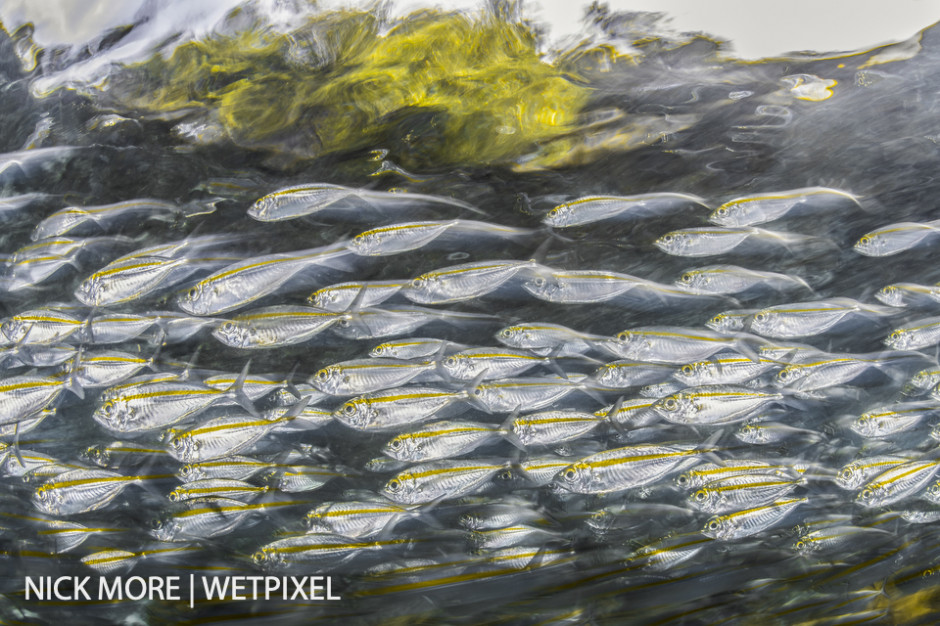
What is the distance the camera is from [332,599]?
72.5 inches

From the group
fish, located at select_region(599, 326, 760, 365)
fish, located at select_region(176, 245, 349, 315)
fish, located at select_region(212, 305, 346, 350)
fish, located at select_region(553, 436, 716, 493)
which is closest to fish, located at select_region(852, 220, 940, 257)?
fish, located at select_region(599, 326, 760, 365)

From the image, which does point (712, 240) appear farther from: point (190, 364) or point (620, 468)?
point (190, 364)

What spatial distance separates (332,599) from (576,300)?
4.05ft

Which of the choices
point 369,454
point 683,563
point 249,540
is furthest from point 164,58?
point 683,563

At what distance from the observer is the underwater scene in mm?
1360

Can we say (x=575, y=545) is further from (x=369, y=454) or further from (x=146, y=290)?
(x=146, y=290)

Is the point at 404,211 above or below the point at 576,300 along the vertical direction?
above

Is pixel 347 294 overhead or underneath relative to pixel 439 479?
overhead

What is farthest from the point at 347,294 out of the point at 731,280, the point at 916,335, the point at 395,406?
the point at 916,335

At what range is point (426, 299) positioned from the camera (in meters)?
1.47

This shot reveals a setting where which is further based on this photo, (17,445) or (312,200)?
(17,445)

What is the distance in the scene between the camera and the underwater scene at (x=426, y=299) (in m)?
1.36

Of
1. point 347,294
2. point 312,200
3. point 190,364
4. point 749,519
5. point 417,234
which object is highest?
point 312,200

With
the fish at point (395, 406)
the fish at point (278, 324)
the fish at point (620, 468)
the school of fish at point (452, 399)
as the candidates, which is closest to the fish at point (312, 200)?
the school of fish at point (452, 399)
